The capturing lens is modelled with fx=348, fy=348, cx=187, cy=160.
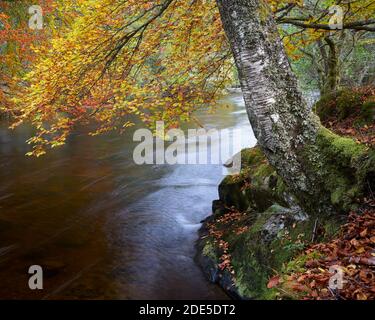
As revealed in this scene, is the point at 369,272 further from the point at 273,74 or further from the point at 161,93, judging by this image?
the point at 161,93

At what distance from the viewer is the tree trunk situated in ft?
13.9

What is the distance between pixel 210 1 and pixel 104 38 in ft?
8.16

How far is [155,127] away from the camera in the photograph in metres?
7.36

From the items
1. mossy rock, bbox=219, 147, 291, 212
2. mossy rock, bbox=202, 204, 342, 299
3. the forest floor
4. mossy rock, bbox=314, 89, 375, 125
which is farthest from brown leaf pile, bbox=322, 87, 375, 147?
the forest floor

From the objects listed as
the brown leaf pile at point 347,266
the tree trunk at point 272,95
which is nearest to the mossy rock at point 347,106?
the tree trunk at point 272,95

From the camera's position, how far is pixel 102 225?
9.30 m

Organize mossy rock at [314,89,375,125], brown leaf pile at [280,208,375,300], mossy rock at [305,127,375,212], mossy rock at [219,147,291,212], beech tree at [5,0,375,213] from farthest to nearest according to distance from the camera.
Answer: mossy rock at [314,89,375,125], mossy rock at [219,147,291,212], mossy rock at [305,127,375,212], beech tree at [5,0,375,213], brown leaf pile at [280,208,375,300]

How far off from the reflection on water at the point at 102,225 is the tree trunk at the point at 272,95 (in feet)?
9.36

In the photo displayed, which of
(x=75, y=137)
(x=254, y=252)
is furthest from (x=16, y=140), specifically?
→ (x=254, y=252)

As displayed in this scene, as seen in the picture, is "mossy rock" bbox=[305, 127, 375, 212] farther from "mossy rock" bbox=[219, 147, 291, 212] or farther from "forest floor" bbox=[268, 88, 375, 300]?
"mossy rock" bbox=[219, 147, 291, 212]

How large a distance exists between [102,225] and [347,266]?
703cm

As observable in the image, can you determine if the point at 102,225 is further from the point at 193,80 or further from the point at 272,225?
the point at 272,225

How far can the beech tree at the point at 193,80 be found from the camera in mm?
4352

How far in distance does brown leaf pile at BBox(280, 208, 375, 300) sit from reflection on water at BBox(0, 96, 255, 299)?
2.79m
